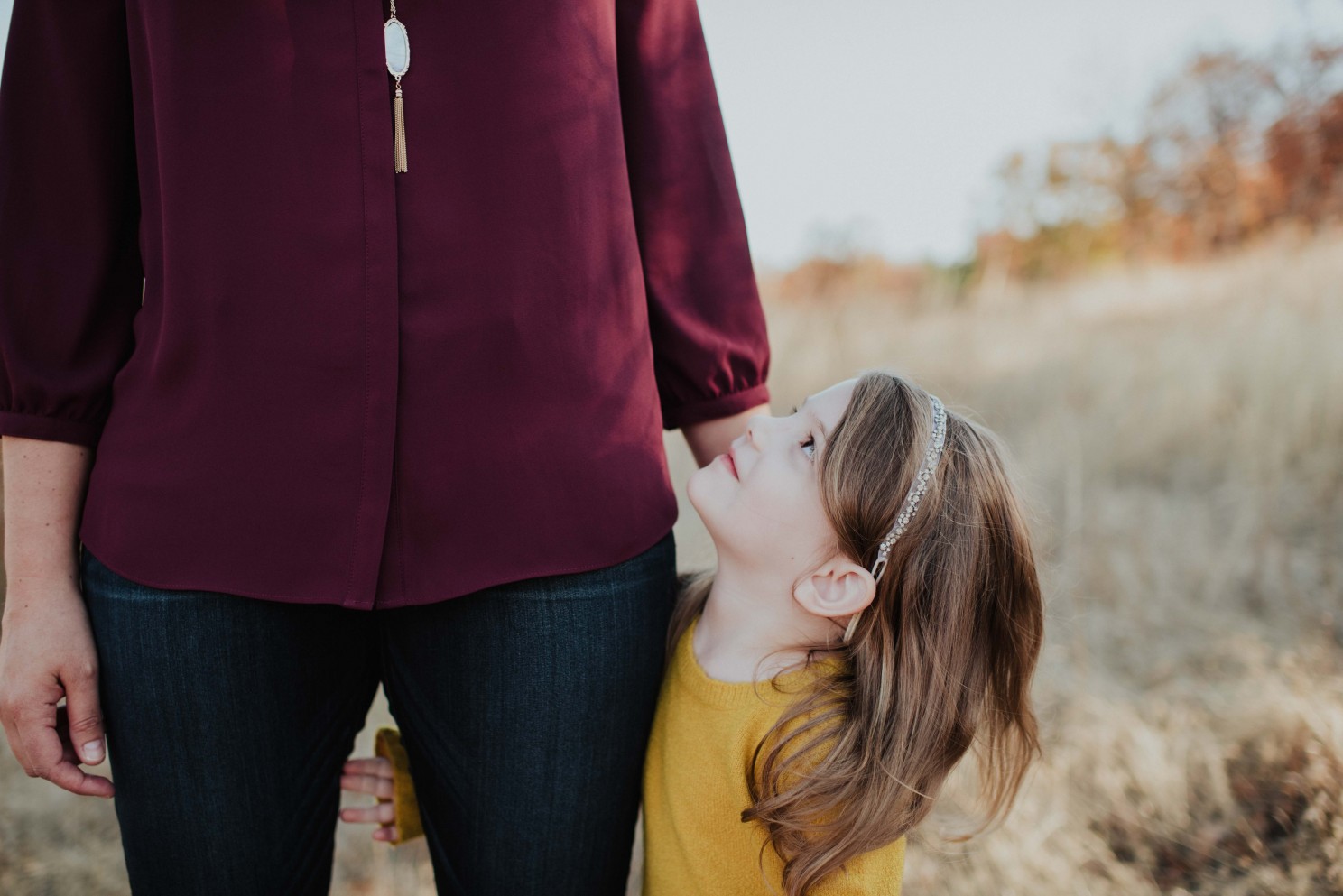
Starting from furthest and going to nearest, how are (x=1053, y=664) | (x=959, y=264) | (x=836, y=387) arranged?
(x=959, y=264) → (x=1053, y=664) → (x=836, y=387)

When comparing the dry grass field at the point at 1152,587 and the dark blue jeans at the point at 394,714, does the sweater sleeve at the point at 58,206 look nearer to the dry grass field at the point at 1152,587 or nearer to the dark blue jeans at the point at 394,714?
the dark blue jeans at the point at 394,714

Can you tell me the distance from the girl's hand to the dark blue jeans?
13 centimetres

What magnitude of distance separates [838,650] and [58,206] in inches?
48.7

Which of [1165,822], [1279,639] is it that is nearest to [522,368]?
[1165,822]

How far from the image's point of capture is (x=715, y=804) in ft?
4.50

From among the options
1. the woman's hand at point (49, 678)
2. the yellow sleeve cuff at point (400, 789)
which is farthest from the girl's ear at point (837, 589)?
the woman's hand at point (49, 678)

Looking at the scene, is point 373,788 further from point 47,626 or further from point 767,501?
point 767,501

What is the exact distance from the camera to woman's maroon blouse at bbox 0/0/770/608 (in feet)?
3.34

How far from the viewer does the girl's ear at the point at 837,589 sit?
1433 mm

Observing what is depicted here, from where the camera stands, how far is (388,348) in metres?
1.04

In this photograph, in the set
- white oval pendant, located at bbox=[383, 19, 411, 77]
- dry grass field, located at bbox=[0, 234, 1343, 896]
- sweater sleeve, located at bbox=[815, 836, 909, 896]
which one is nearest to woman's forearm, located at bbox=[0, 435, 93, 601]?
white oval pendant, located at bbox=[383, 19, 411, 77]

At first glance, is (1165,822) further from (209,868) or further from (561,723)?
(209,868)

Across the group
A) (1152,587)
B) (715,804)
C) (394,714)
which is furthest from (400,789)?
(1152,587)

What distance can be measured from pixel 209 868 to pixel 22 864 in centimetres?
183
